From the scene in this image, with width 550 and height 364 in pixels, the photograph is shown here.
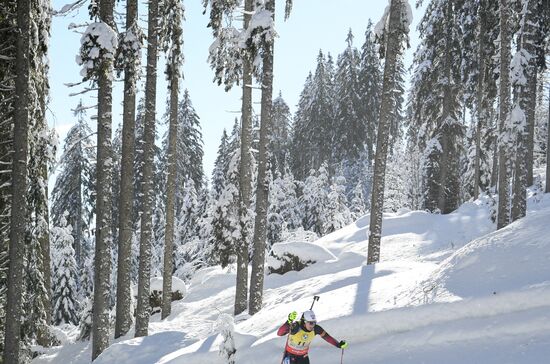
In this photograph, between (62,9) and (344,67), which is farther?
(344,67)

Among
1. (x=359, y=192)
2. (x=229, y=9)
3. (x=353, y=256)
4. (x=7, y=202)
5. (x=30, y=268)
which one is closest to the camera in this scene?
(x=7, y=202)

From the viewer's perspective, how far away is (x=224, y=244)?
A: 1741cm

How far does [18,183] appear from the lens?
11359mm

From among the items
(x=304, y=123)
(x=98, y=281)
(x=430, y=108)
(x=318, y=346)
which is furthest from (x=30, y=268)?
(x=304, y=123)

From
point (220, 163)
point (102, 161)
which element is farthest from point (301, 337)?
point (220, 163)

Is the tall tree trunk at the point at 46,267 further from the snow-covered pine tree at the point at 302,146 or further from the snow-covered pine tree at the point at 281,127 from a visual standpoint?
the snow-covered pine tree at the point at 281,127

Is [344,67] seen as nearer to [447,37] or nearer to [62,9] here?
[447,37]

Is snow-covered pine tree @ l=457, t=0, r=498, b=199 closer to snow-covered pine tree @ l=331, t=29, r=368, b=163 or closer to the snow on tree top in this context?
the snow on tree top

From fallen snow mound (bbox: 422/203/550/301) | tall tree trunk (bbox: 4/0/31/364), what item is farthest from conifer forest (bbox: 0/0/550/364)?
fallen snow mound (bbox: 422/203/550/301)

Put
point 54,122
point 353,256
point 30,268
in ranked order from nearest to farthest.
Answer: point 30,268 < point 54,122 < point 353,256

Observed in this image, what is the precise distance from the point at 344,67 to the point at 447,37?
1138 inches

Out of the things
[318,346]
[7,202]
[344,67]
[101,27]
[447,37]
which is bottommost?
[318,346]

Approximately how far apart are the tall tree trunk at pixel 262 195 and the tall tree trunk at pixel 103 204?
4.30 metres

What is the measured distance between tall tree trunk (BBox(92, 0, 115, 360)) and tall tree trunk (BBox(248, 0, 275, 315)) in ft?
14.1
